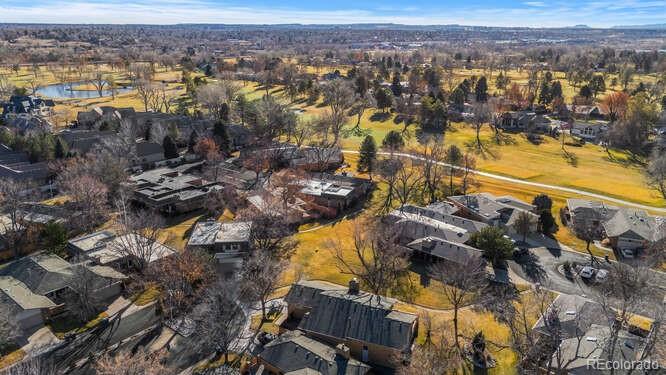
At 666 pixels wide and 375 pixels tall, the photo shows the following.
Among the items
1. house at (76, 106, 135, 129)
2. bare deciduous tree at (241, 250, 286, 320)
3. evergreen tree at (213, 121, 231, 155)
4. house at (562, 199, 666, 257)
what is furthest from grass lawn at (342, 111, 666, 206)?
bare deciduous tree at (241, 250, 286, 320)

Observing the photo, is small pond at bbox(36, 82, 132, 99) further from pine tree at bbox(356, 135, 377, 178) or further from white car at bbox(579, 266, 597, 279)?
white car at bbox(579, 266, 597, 279)

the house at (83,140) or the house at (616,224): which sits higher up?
the house at (83,140)

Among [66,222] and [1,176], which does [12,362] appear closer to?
[66,222]

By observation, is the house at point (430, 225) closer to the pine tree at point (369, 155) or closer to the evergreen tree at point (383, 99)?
the pine tree at point (369, 155)

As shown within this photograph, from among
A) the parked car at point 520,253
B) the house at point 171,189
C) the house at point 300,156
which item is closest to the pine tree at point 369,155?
the house at point 300,156

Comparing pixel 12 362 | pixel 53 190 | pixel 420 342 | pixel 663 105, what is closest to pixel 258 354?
pixel 420 342

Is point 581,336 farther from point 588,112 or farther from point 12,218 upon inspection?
point 588,112
